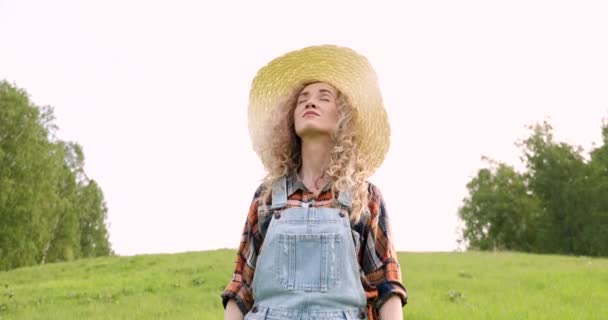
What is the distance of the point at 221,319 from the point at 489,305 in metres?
4.35

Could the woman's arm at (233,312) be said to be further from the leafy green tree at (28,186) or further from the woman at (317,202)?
the leafy green tree at (28,186)

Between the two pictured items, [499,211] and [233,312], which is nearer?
[233,312]

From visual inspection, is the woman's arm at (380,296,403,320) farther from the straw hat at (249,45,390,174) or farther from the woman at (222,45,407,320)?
the straw hat at (249,45,390,174)

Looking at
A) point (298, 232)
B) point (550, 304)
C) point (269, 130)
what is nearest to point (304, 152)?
point (269, 130)

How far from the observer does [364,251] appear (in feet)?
12.4

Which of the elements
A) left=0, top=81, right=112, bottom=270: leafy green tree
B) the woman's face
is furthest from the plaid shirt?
left=0, top=81, right=112, bottom=270: leafy green tree

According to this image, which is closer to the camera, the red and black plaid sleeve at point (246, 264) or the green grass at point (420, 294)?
the red and black plaid sleeve at point (246, 264)

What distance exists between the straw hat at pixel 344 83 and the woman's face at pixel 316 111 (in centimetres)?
8

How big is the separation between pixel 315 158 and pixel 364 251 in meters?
0.72

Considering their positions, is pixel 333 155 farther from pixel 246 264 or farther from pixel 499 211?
pixel 499 211

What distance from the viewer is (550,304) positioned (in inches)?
397

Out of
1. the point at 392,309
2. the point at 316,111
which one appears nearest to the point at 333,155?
the point at 316,111

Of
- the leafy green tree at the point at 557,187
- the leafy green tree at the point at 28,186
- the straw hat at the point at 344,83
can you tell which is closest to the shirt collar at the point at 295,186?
the straw hat at the point at 344,83

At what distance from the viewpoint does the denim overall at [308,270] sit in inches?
136
